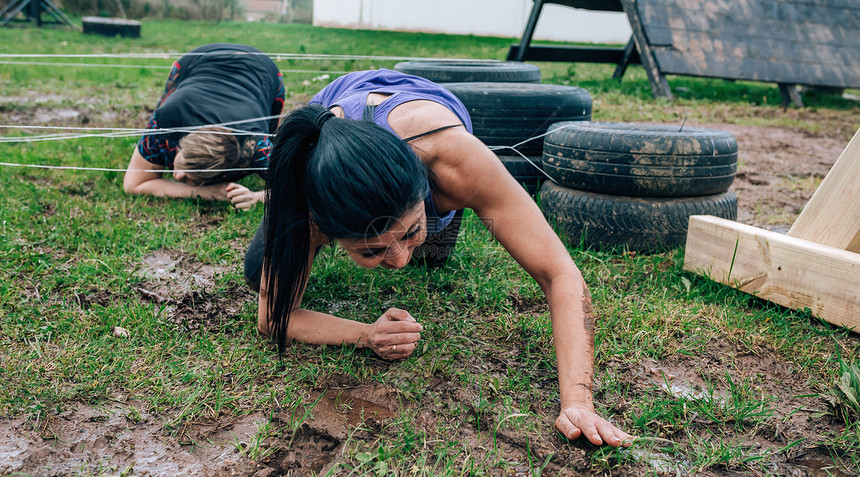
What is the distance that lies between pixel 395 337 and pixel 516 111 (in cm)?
180

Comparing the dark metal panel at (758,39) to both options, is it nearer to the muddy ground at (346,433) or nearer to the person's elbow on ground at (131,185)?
the person's elbow on ground at (131,185)

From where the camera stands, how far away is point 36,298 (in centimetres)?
244

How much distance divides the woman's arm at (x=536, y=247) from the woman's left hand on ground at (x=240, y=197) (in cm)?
196

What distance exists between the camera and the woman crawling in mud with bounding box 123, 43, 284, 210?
11.5 feet

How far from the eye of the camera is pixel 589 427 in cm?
168

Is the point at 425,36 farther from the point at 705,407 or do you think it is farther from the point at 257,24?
the point at 705,407

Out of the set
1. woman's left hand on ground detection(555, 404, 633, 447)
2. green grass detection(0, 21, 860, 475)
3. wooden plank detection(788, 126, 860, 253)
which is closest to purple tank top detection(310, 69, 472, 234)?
green grass detection(0, 21, 860, 475)

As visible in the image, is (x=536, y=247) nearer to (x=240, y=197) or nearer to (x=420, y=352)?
(x=420, y=352)

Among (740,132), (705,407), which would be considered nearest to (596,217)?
(705,407)

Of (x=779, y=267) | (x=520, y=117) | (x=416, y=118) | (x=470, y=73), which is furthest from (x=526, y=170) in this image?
(x=416, y=118)

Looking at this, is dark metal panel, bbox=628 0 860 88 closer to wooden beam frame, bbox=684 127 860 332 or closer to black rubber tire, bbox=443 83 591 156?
black rubber tire, bbox=443 83 591 156

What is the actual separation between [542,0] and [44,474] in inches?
317

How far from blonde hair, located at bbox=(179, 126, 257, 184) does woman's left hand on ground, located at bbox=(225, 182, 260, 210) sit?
0.10 meters

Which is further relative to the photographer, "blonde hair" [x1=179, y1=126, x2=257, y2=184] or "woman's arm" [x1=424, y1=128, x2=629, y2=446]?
"blonde hair" [x1=179, y1=126, x2=257, y2=184]
